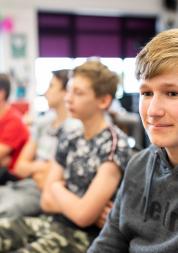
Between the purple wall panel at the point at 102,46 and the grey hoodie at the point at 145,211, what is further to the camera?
the purple wall panel at the point at 102,46

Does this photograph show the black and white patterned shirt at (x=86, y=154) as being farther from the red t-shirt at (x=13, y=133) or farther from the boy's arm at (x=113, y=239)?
the red t-shirt at (x=13, y=133)

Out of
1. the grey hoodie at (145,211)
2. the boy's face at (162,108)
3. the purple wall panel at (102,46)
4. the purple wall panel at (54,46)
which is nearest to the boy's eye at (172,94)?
the boy's face at (162,108)

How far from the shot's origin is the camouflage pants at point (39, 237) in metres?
1.41

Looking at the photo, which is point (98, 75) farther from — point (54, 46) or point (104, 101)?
point (54, 46)

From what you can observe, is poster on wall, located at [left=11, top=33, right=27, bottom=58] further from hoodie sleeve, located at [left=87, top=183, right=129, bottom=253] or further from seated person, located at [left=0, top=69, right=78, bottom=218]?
hoodie sleeve, located at [left=87, top=183, right=129, bottom=253]

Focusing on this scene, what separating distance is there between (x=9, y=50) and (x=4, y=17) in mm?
434

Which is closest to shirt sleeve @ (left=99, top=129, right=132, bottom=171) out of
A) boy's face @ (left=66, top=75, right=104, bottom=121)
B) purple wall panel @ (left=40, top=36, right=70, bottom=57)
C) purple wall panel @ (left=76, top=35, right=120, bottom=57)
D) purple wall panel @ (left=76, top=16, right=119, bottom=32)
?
boy's face @ (left=66, top=75, right=104, bottom=121)

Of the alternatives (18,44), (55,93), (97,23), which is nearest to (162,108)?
(55,93)

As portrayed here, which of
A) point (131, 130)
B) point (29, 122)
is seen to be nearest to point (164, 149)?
point (29, 122)

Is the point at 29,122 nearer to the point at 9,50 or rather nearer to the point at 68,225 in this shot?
the point at 68,225

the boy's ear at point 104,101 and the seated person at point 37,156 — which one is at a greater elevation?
the boy's ear at point 104,101

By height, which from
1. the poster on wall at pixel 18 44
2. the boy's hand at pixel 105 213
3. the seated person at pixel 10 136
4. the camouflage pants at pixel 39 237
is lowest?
the camouflage pants at pixel 39 237

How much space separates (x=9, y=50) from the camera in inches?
211

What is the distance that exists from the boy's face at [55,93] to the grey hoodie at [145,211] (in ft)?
4.05
